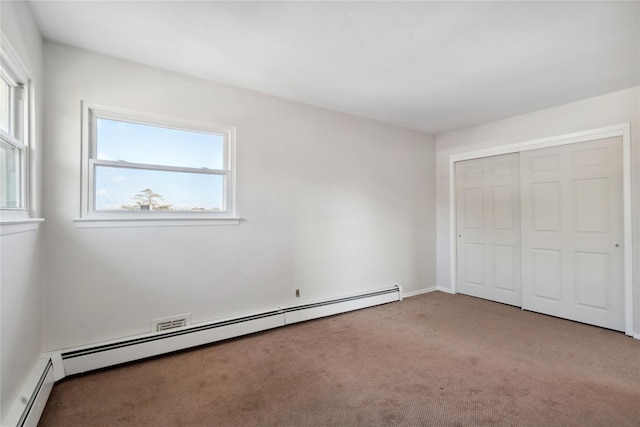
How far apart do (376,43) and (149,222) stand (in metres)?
2.37

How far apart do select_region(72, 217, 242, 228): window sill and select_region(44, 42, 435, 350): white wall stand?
1.8 inches

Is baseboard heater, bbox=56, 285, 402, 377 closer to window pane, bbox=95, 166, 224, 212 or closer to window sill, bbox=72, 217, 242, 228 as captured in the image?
window sill, bbox=72, 217, 242, 228

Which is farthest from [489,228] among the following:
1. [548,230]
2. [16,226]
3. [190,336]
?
[16,226]

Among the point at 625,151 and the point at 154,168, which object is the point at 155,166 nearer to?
the point at 154,168

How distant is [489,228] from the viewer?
411cm

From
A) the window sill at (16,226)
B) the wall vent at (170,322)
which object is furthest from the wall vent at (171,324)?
the window sill at (16,226)

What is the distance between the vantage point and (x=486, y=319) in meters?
3.38

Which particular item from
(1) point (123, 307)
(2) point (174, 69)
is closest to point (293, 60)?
(2) point (174, 69)

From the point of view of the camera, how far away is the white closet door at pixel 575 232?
3.07 m

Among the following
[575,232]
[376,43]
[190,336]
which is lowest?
[190,336]

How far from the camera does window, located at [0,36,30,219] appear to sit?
5.29ft

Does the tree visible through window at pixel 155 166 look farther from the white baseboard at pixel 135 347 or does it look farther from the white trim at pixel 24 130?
the white baseboard at pixel 135 347

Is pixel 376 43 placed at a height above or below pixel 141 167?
above

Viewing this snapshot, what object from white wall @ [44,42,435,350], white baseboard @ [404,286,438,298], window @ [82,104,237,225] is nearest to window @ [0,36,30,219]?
white wall @ [44,42,435,350]
